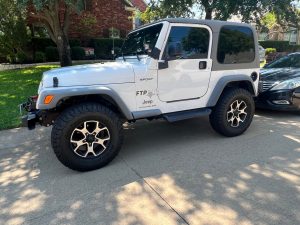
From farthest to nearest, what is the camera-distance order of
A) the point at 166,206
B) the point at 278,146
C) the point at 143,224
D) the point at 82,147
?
the point at 278,146 → the point at 82,147 → the point at 166,206 → the point at 143,224

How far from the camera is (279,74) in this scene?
6449 millimetres

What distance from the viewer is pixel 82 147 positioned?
12.2 ft

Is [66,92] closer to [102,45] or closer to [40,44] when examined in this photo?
[40,44]

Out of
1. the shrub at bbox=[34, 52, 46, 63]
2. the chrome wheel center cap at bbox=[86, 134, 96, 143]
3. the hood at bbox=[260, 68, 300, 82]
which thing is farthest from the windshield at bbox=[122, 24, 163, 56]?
the shrub at bbox=[34, 52, 46, 63]

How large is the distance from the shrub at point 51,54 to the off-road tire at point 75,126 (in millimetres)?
14651

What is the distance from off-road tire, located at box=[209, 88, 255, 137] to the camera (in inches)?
182

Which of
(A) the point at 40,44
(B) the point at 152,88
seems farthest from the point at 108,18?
(B) the point at 152,88

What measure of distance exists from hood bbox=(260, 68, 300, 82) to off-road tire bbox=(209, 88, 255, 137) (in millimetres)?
1769

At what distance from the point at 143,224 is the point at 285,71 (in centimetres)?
543

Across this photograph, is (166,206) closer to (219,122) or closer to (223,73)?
(219,122)

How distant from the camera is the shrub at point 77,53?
57.6 feet

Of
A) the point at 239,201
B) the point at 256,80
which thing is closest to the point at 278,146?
the point at 256,80

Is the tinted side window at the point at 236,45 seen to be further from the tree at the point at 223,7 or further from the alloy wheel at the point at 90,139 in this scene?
the tree at the point at 223,7

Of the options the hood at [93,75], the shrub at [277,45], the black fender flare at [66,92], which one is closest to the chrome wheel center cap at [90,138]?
the black fender flare at [66,92]
